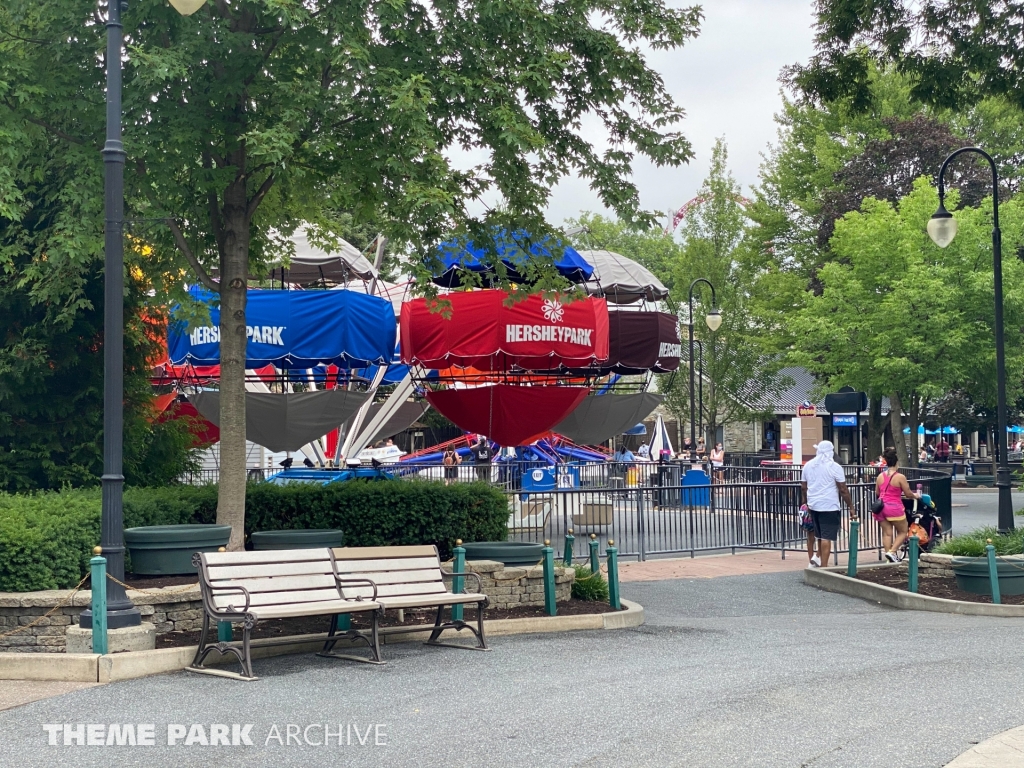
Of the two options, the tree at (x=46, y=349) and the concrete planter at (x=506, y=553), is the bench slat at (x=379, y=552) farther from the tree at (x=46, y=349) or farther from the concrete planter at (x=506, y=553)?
the tree at (x=46, y=349)

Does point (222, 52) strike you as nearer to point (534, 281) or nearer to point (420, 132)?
point (420, 132)

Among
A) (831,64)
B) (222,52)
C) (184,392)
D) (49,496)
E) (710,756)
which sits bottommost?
(710,756)

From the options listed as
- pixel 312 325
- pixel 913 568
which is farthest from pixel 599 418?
pixel 913 568

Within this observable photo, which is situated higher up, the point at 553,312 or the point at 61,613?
the point at 553,312

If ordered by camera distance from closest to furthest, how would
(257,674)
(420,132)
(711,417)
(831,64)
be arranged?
(257,674), (420,132), (831,64), (711,417)

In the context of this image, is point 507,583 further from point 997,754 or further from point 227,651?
point 997,754

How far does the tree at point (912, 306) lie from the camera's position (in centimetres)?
3719

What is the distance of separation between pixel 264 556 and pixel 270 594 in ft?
1.17

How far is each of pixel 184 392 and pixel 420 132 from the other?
45.0 feet

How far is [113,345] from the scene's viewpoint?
995cm

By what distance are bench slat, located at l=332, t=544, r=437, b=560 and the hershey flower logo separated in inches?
359

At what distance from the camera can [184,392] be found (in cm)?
2348

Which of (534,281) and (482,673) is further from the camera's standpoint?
(534,281)

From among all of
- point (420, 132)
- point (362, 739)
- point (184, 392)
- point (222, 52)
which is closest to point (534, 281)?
point (420, 132)
